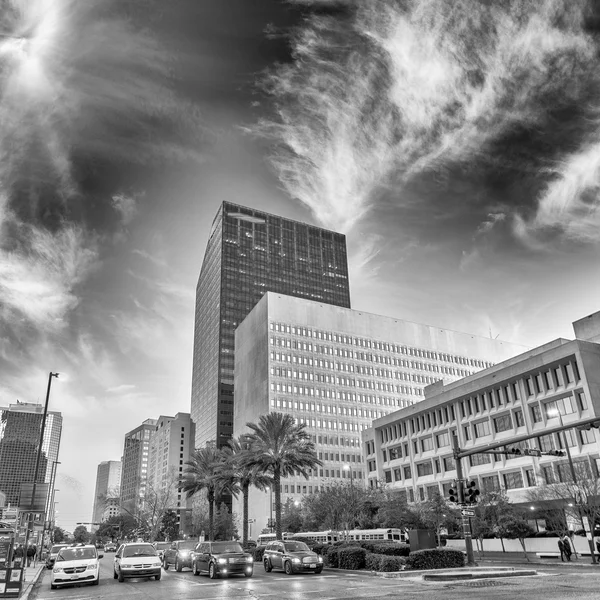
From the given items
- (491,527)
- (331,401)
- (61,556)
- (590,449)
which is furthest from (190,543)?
(331,401)

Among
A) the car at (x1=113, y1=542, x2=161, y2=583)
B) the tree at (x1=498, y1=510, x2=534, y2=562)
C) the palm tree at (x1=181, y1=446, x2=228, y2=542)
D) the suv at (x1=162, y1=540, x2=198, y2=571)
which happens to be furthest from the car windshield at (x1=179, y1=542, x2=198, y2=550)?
the palm tree at (x1=181, y1=446, x2=228, y2=542)

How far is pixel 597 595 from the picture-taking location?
54.6 feet

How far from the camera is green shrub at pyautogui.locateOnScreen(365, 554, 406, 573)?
29.8m

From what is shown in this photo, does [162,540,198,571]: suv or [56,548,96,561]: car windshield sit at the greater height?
[56,548,96,561]: car windshield

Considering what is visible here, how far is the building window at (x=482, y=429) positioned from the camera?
2982 inches

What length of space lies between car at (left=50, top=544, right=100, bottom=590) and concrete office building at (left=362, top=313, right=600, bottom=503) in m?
45.2

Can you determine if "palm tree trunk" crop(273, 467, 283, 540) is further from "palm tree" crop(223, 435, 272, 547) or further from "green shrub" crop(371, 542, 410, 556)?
"green shrub" crop(371, 542, 410, 556)

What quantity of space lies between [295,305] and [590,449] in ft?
295

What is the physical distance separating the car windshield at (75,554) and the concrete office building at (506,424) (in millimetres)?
45116

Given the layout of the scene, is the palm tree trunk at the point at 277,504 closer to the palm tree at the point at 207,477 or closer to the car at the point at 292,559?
the palm tree at the point at 207,477

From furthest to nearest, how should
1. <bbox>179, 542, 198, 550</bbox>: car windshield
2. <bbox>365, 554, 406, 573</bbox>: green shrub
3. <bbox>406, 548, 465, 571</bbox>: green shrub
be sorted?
1. <bbox>179, 542, 198, 550</bbox>: car windshield
2. <bbox>406, 548, 465, 571</bbox>: green shrub
3. <bbox>365, 554, 406, 573</bbox>: green shrub

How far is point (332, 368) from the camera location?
138000 millimetres

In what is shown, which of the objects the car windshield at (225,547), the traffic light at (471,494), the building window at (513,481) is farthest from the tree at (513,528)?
the car windshield at (225,547)

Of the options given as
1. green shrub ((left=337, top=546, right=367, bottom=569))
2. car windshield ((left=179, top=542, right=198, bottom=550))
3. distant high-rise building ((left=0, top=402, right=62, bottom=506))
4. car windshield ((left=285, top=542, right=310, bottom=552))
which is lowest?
green shrub ((left=337, top=546, right=367, bottom=569))
